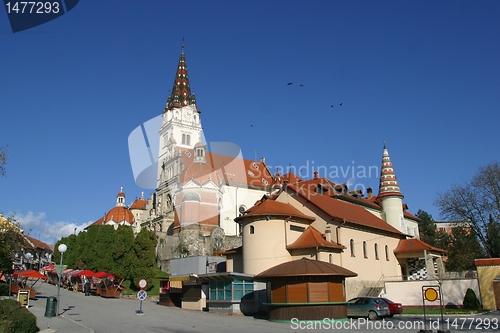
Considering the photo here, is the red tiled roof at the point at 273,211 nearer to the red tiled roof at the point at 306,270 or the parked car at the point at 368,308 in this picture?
the red tiled roof at the point at 306,270

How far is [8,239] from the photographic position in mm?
32219

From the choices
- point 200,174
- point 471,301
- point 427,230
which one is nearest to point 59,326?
point 471,301

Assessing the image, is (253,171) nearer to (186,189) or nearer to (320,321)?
(186,189)

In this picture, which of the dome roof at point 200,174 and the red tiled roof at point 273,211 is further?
the dome roof at point 200,174

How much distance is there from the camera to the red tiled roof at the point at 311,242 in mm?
33031

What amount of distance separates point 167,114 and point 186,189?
1622 inches

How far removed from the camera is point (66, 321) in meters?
22.0

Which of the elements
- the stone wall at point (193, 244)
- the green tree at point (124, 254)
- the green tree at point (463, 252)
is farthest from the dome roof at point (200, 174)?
the green tree at point (463, 252)

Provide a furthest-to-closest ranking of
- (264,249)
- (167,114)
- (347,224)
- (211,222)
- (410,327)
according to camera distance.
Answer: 1. (167,114)
2. (211,222)
3. (347,224)
4. (264,249)
5. (410,327)

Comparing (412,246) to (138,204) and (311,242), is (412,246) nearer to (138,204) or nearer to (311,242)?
(311,242)

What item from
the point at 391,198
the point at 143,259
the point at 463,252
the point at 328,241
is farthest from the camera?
the point at 463,252

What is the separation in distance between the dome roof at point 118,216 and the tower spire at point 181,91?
2945 cm

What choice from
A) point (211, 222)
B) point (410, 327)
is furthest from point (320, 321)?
point (211, 222)

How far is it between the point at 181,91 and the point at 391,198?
75.5m
